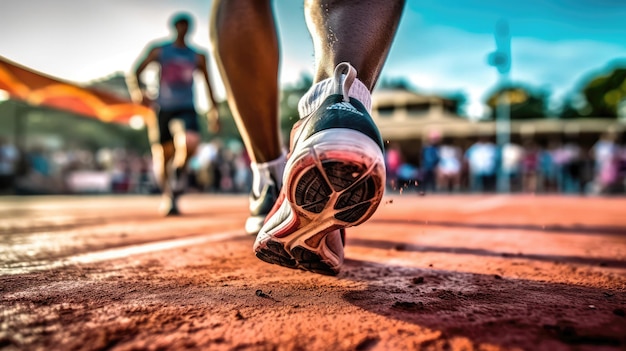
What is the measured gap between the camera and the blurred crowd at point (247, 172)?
12.4 metres

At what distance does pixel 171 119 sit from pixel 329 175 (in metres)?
3.89

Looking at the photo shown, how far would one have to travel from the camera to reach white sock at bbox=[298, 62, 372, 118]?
97 cm

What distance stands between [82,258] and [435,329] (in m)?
1.23

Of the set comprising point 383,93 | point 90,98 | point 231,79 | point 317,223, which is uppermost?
point 383,93

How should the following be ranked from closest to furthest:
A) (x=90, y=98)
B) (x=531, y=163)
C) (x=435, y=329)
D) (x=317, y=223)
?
1. (x=435, y=329)
2. (x=317, y=223)
3. (x=90, y=98)
4. (x=531, y=163)

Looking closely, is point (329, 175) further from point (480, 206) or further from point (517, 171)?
point (517, 171)

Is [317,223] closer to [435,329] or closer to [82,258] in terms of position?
[435,329]

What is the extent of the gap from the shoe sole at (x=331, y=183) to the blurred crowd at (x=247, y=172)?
36.6ft

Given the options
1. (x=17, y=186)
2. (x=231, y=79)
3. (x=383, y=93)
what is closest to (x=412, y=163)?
(x=383, y=93)

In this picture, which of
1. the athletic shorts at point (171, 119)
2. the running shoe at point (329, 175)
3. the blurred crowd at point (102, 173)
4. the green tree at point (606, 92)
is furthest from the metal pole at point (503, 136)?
the green tree at point (606, 92)

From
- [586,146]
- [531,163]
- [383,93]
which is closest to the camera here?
[531,163]

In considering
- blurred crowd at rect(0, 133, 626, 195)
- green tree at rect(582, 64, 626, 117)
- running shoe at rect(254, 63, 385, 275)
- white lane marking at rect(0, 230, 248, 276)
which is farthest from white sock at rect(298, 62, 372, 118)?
green tree at rect(582, 64, 626, 117)

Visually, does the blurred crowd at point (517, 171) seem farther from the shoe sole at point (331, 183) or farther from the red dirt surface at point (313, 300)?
the shoe sole at point (331, 183)

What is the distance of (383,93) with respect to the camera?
36156 millimetres
